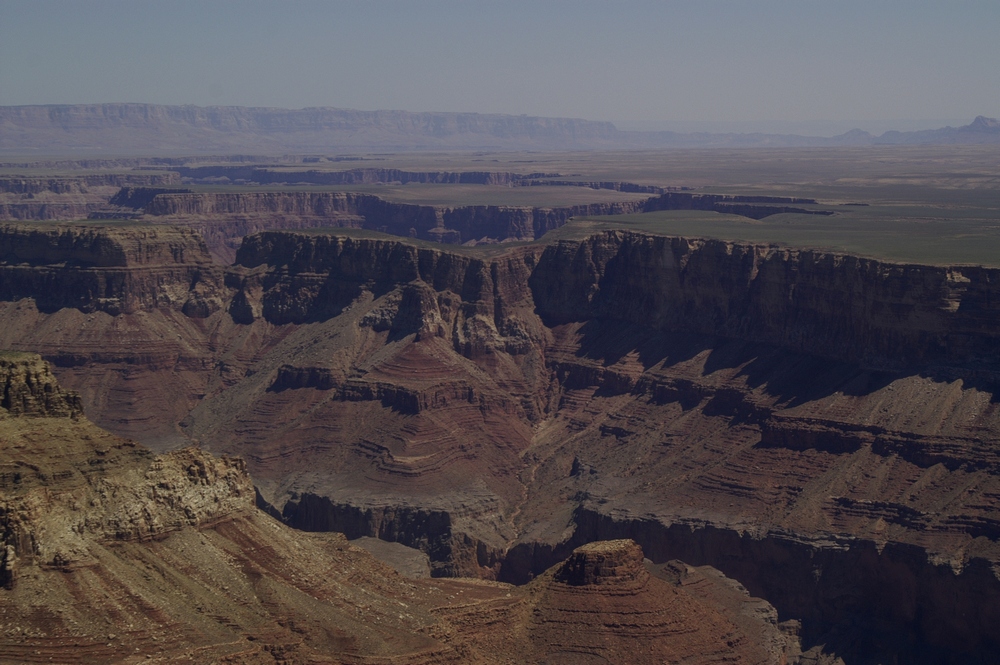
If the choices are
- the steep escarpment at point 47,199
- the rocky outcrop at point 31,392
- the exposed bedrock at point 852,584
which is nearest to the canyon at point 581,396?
the exposed bedrock at point 852,584

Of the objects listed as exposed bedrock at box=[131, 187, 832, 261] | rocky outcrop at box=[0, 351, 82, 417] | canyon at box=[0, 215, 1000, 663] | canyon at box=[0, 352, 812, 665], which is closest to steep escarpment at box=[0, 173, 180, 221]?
exposed bedrock at box=[131, 187, 832, 261]

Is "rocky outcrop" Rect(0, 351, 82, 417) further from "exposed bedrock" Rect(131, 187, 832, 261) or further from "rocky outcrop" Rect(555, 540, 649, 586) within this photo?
"exposed bedrock" Rect(131, 187, 832, 261)

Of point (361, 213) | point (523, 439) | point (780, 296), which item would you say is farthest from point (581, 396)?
point (361, 213)

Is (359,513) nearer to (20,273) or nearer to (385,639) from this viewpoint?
(385,639)

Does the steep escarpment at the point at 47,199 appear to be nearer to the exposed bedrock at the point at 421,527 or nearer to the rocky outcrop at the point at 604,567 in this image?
the exposed bedrock at the point at 421,527

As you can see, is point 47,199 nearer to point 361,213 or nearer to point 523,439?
point 361,213
